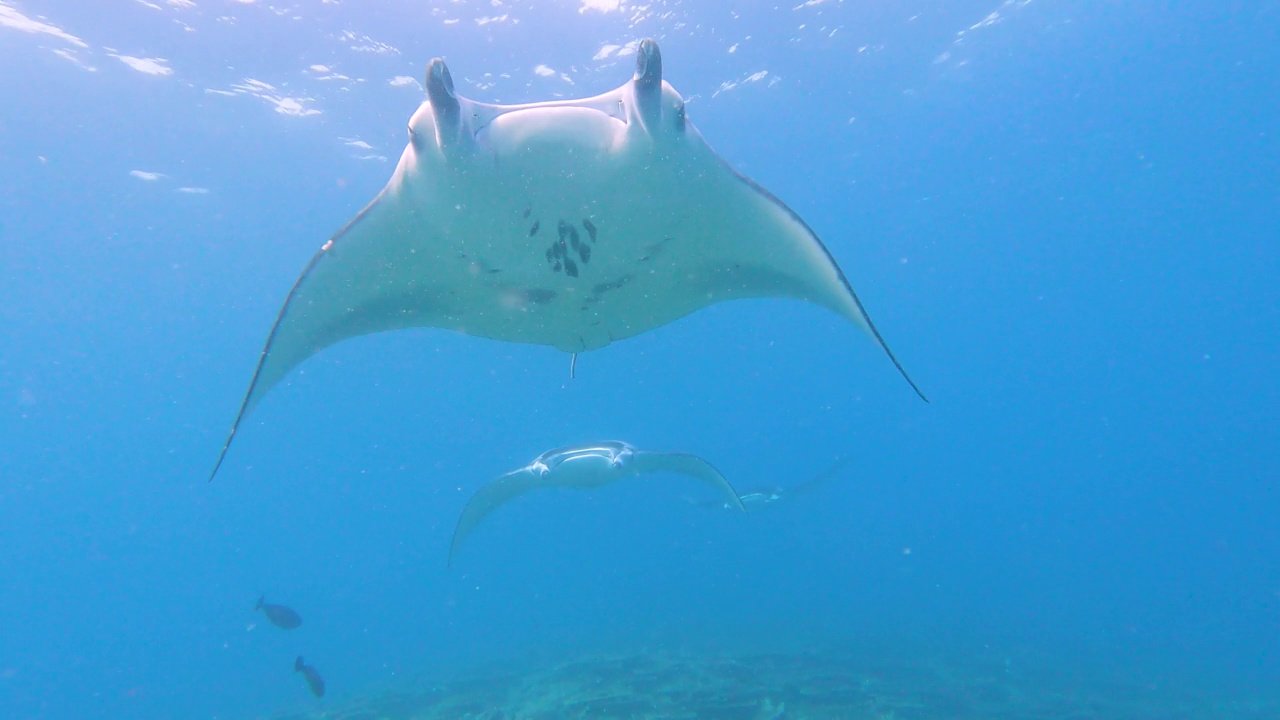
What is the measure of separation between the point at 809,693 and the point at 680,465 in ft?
15.2

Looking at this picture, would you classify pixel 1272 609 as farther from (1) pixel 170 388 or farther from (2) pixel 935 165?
(1) pixel 170 388

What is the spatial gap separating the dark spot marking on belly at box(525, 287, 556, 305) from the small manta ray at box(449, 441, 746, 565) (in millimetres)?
4500

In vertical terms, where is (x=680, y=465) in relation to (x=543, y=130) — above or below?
below

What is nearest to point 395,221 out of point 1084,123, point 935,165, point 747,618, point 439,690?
point 439,690

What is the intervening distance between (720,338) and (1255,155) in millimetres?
27701

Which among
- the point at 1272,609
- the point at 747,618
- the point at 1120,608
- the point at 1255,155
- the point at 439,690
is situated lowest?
the point at 1272,609

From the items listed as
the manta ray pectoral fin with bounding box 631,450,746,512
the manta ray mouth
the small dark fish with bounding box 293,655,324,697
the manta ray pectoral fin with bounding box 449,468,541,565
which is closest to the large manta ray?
the manta ray mouth

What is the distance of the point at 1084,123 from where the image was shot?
25141 millimetres

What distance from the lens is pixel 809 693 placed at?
9.77m

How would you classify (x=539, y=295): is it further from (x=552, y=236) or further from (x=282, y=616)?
(x=282, y=616)

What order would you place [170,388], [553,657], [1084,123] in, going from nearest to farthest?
[553,657] < [1084,123] < [170,388]

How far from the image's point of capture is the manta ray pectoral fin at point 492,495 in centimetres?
848

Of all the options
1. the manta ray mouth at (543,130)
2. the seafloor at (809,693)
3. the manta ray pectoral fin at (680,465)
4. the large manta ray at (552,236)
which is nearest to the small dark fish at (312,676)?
the seafloor at (809,693)

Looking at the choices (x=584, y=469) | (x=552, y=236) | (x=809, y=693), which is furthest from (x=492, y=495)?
(x=552, y=236)
